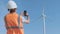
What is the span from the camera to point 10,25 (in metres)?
8.07

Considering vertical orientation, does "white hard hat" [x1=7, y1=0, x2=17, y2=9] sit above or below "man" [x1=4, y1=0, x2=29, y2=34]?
above

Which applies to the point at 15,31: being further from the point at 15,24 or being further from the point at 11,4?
the point at 11,4

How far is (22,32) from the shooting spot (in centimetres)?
797

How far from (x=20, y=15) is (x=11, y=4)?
45cm

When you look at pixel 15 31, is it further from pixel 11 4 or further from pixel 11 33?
pixel 11 4

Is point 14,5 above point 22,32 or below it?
above

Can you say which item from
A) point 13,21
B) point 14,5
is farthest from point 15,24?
point 14,5

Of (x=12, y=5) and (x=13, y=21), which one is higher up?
(x=12, y=5)

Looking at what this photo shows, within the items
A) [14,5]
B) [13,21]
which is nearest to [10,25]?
[13,21]

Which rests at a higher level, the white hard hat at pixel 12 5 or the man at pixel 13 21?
the white hard hat at pixel 12 5

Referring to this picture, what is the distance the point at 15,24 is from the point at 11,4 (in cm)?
64

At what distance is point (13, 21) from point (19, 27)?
265 millimetres

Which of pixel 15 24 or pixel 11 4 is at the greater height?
pixel 11 4

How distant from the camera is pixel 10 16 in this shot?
8.09 m
